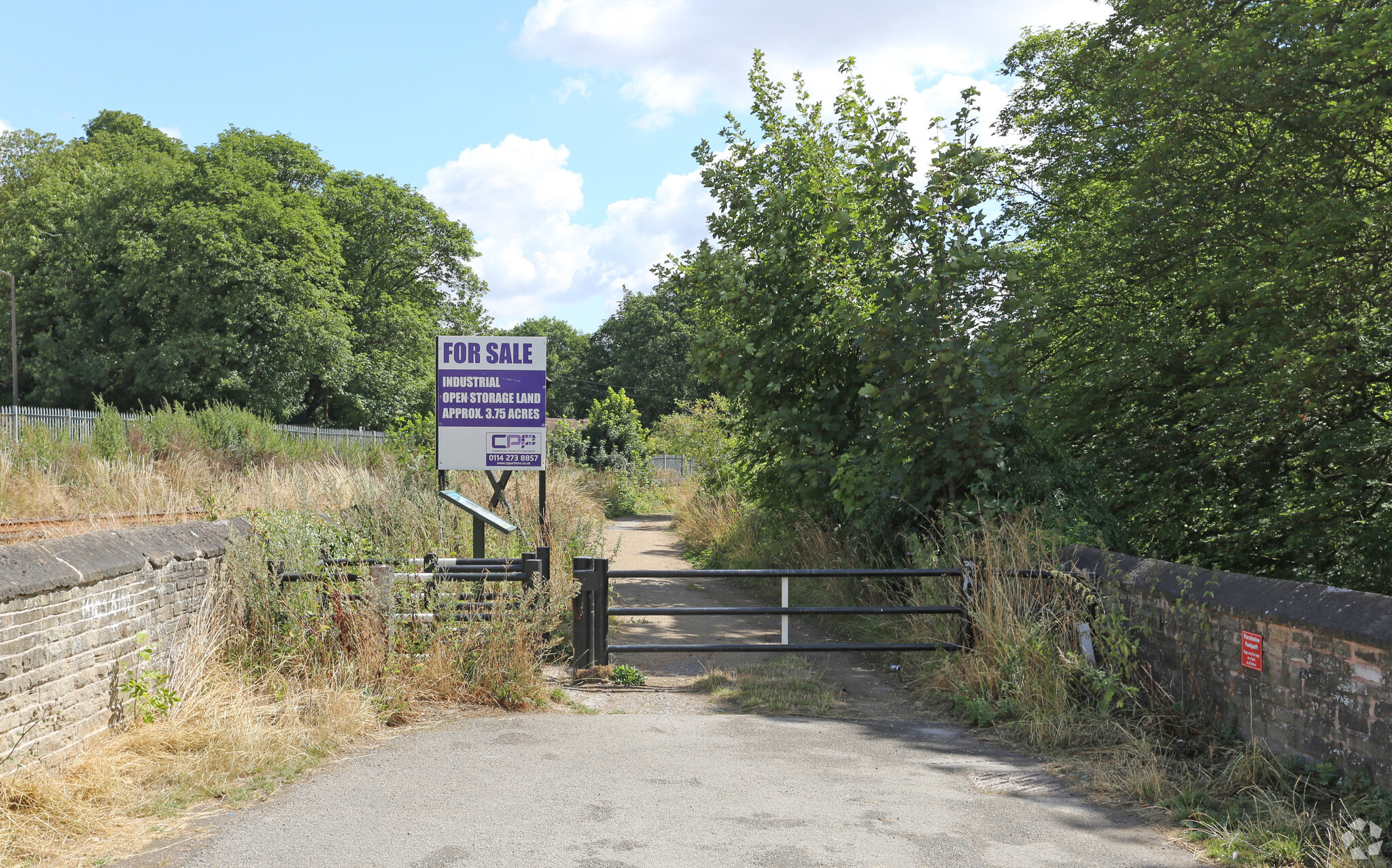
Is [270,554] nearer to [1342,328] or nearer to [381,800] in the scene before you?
[381,800]

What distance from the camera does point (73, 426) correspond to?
85.5 ft

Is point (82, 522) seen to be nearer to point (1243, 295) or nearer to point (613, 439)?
point (1243, 295)

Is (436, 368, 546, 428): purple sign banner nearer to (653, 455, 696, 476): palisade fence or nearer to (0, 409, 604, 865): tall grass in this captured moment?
(0, 409, 604, 865): tall grass

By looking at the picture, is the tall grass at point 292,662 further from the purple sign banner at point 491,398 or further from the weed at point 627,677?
the purple sign banner at point 491,398

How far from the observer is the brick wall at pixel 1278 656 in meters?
4.73

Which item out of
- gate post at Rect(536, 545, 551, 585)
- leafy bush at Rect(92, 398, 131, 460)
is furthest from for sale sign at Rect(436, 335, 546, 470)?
leafy bush at Rect(92, 398, 131, 460)

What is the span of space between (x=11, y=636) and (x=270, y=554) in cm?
296

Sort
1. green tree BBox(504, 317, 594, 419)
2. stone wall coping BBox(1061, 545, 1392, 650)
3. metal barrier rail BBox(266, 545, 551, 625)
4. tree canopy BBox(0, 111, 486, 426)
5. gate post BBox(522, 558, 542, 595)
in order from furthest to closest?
green tree BBox(504, 317, 594, 419)
tree canopy BBox(0, 111, 486, 426)
gate post BBox(522, 558, 542, 595)
metal barrier rail BBox(266, 545, 551, 625)
stone wall coping BBox(1061, 545, 1392, 650)

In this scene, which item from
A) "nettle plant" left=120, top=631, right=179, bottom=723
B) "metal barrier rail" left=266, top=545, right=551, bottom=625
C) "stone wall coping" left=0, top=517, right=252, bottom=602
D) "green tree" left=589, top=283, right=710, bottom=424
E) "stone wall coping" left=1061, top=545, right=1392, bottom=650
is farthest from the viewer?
"green tree" left=589, top=283, right=710, bottom=424

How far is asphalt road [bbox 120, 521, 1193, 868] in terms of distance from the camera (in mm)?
4422

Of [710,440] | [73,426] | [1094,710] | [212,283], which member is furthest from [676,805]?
[212,283]

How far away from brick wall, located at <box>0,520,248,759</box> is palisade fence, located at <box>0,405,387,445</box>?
13453mm

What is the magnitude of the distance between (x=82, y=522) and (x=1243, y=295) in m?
13.5

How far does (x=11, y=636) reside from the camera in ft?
15.7
